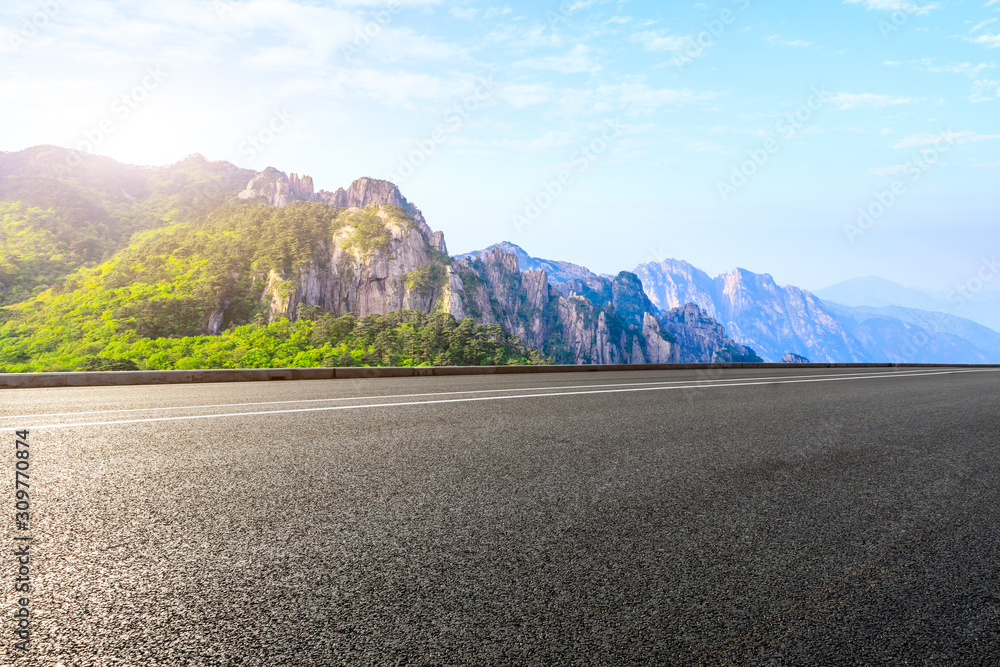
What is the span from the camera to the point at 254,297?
112 meters

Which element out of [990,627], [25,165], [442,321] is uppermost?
[25,165]

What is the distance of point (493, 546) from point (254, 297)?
387ft

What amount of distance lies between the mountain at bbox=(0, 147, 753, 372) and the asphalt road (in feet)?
164

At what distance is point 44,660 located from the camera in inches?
69.3

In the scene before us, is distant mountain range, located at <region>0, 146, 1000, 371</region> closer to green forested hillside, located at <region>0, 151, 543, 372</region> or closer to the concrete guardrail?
green forested hillside, located at <region>0, 151, 543, 372</region>

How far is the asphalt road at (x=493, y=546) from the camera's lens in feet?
6.44

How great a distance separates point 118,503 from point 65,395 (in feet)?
23.3

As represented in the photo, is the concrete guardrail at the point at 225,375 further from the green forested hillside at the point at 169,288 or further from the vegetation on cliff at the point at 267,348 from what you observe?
the green forested hillside at the point at 169,288

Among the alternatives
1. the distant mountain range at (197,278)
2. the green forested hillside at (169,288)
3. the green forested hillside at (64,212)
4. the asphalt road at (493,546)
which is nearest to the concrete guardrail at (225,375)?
the asphalt road at (493,546)

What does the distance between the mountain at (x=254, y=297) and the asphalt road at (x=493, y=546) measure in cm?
4999

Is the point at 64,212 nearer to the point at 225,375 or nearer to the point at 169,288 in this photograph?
the point at 169,288

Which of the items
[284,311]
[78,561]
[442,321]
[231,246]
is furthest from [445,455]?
[231,246]

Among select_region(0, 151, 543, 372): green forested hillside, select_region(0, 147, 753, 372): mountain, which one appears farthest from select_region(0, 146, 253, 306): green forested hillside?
select_region(0, 147, 753, 372): mountain

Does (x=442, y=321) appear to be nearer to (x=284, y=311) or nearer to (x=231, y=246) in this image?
(x=284, y=311)
